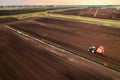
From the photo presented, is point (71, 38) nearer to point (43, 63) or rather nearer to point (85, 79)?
point (43, 63)

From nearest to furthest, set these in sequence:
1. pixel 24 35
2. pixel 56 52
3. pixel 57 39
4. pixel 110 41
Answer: pixel 56 52 < pixel 110 41 < pixel 57 39 < pixel 24 35

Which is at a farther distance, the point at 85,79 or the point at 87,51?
the point at 87,51

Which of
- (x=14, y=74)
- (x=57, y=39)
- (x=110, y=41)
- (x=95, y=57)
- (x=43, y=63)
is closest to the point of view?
(x=14, y=74)

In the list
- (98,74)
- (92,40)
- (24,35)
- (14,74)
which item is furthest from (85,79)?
(24,35)

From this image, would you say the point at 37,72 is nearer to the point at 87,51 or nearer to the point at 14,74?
the point at 14,74

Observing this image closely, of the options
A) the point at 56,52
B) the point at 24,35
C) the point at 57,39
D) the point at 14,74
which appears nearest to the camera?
the point at 14,74

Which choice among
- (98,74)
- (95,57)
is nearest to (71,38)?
(95,57)

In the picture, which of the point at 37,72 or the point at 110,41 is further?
the point at 110,41

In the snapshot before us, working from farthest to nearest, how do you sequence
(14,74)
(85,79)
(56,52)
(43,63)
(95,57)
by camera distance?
1. (56,52)
2. (95,57)
3. (43,63)
4. (14,74)
5. (85,79)
